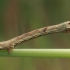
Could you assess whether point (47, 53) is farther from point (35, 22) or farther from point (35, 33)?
point (35, 22)

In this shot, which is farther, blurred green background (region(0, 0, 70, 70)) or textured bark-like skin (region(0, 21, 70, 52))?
blurred green background (region(0, 0, 70, 70))

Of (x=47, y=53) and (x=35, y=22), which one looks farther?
(x=35, y=22)

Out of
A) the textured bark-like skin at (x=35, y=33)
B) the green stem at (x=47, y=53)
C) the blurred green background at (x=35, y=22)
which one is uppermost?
the blurred green background at (x=35, y=22)

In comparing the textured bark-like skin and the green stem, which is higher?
the textured bark-like skin

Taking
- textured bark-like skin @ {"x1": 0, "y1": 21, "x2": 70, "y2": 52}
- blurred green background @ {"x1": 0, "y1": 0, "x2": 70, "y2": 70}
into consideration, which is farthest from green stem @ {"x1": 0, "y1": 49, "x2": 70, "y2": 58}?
blurred green background @ {"x1": 0, "y1": 0, "x2": 70, "y2": 70}

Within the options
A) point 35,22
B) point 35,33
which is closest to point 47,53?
point 35,33

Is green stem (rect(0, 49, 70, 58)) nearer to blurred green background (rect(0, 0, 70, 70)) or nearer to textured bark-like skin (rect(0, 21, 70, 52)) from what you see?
textured bark-like skin (rect(0, 21, 70, 52))

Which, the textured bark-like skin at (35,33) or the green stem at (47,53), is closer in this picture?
the green stem at (47,53)

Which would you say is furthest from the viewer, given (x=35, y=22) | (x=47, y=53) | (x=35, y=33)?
(x=35, y=22)

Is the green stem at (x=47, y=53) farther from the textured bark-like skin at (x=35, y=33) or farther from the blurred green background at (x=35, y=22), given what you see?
the blurred green background at (x=35, y=22)

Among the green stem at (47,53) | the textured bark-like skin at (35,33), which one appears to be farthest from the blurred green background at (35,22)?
the green stem at (47,53)
